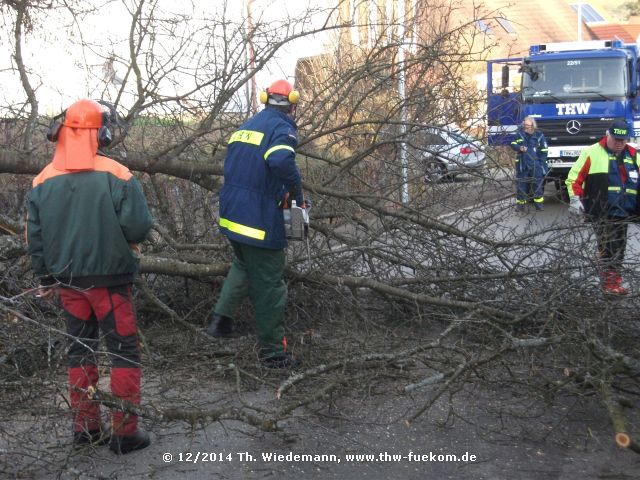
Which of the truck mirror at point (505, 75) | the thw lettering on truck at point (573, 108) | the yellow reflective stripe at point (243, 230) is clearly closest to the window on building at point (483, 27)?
the yellow reflective stripe at point (243, 230)

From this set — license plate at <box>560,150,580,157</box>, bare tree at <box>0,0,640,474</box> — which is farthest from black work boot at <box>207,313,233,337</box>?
license plate at <box>560,150,580,157</box>

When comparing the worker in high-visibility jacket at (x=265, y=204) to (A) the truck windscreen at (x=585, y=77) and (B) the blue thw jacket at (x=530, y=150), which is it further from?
(A) the truck windscreen at (x=585, y=77)

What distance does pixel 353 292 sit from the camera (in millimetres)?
5645

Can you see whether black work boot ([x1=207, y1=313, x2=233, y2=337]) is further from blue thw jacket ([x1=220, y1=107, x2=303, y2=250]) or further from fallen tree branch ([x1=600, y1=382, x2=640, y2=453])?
fallen tree branch ([x1=600, y1=382, x2=640, y2=453])

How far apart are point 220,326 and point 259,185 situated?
3.19 feet

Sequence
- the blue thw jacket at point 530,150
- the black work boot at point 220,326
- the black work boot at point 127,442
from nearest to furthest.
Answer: the black work boot at point 127,442, the black work boot at point 220,326, the blue thw jacket at point 530,150

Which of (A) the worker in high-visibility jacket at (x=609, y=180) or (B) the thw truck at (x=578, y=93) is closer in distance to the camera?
(A) the worker in high-visibility jacket at (x=609, y=180)

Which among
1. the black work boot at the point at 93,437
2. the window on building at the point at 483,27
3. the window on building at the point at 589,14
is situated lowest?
the black work boot at the point at 93,437

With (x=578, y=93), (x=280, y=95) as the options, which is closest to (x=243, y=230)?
(x=280, y=95)

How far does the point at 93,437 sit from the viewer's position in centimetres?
399

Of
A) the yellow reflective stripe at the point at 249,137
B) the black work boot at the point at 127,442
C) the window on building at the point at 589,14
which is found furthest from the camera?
the window on building at the point at 589,14

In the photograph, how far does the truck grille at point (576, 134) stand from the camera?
48.9 ft

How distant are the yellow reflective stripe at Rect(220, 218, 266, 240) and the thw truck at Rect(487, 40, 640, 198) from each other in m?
10.7

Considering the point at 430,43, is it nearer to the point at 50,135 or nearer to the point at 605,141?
the point at 605,141
